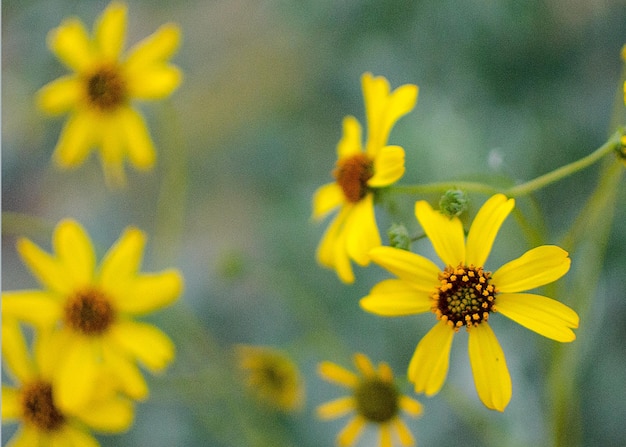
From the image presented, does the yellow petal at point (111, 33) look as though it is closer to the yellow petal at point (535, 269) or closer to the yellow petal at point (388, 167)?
the yellow petal at point (388, 167)

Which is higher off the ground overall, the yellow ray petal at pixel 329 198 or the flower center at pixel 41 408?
the yellow ray petal at pixel 329 198

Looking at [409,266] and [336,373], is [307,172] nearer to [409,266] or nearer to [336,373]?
[336,373]

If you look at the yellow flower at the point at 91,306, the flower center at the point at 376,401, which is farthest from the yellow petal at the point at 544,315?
the yellow flower at the point at 91,306

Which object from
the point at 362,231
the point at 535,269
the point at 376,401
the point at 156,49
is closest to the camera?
the point at 535,269

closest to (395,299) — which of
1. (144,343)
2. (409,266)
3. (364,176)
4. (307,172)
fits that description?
(409,266)

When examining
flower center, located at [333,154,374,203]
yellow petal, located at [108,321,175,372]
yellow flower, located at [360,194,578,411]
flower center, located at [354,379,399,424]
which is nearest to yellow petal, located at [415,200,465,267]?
yellow flower, located at [360,194,578,411]

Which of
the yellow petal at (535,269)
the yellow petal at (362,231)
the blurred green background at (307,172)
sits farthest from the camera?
the blurred green background at (307,172)
